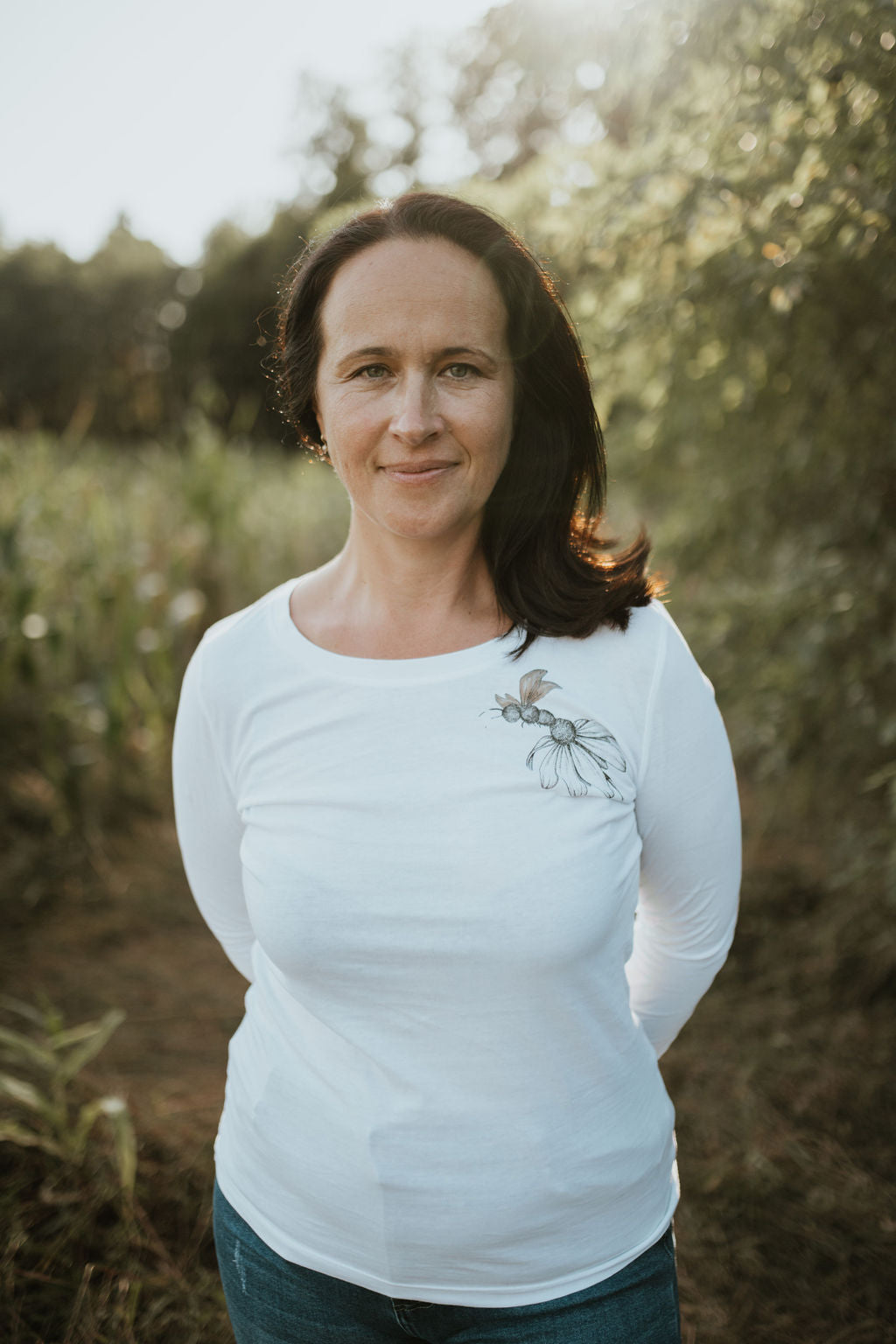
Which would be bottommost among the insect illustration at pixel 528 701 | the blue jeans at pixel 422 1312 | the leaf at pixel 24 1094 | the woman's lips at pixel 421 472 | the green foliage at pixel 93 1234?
the green foliage at pixel 93 1234

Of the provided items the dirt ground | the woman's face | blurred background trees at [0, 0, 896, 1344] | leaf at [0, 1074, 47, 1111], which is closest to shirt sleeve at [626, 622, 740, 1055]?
the woman's face

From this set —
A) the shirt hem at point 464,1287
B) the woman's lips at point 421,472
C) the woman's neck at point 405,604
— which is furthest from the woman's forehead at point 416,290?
the shirt hem at point 464,1287

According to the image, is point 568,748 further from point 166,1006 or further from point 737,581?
point 166,1006

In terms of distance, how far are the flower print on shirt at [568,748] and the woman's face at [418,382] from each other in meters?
0.26

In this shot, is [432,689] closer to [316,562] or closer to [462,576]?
[462,576]

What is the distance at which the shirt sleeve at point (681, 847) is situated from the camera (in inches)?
46.8

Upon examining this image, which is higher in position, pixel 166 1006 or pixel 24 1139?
pixel 24 1139

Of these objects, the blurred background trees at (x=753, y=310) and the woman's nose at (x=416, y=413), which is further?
the blurred background trees at (x=753, y=310)

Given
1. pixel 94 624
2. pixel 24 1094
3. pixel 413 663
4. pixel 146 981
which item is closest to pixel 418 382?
pixel 413 663

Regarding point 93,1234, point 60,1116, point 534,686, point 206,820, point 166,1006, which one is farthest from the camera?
point 166,1006

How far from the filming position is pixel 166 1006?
10.8ft

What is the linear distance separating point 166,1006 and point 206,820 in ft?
7.04

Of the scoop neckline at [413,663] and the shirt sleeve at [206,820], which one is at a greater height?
the scoop neckline at [413,663]

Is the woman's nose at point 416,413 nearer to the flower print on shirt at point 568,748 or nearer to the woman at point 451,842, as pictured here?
the woman at point 451,842
